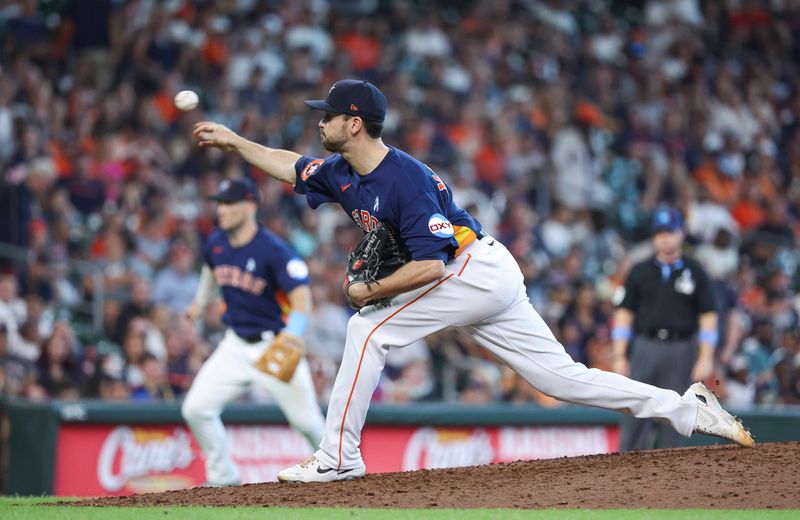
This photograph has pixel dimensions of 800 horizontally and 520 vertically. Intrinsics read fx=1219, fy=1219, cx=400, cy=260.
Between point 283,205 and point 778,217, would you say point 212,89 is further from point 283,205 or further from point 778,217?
point 778,217

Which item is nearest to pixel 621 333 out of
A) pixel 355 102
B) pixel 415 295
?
pixel 415 295

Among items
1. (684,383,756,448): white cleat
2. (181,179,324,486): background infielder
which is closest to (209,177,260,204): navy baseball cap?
(181,179,324,486): background infielder

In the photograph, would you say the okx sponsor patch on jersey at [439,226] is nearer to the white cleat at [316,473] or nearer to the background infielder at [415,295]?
the background infielder at [415,295]

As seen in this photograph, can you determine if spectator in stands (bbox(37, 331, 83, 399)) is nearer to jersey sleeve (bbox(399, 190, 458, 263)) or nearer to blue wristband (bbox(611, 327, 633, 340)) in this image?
blue wristband (bbox(611, 327, 633, 340))

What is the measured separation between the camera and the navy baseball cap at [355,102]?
6066 millimetres

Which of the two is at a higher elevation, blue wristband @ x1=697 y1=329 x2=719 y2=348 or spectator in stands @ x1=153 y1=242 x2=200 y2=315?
spectator in stands @ x1=153 y1=242 x2=200 y2=315

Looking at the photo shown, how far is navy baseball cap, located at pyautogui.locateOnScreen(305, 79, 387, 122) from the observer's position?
6.07 meters

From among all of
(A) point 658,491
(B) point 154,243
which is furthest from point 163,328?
(A) point 658,491

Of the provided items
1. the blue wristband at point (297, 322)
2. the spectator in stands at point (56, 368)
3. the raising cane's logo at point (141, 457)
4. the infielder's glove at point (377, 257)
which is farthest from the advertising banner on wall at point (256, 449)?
the infielder's glove at point (377, 257)

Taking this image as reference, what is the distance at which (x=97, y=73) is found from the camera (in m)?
15.0

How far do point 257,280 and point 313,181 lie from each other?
8.32 feet

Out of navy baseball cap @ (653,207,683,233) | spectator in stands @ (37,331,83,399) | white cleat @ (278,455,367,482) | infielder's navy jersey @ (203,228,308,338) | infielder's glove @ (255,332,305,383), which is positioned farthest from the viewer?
spectator in stands @ (37,331,83,399)

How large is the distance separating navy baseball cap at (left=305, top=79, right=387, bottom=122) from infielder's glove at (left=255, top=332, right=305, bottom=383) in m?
2.54

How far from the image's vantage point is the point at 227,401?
8773 mm
